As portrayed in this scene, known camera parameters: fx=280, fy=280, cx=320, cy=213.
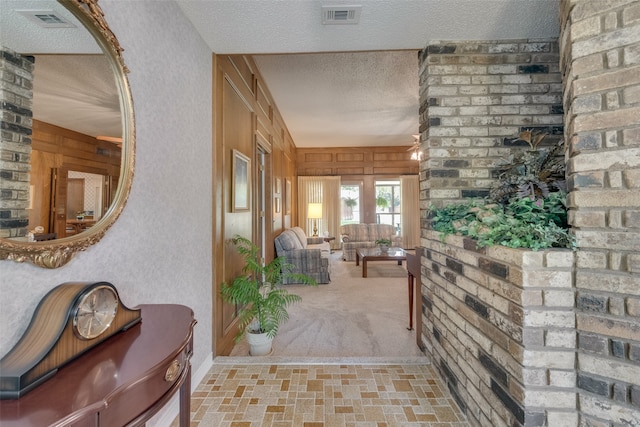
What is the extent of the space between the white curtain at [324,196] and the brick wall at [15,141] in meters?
7.01

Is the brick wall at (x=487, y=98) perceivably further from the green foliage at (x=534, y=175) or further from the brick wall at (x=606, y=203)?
the brick wall at (x=606, y=203)

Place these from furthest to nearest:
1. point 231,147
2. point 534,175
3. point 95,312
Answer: point 231,147 < point 534,175 < point 95,312

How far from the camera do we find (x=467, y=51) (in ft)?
7.09

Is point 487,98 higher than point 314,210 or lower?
higher

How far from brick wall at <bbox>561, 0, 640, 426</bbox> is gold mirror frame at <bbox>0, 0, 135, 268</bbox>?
6.05ft

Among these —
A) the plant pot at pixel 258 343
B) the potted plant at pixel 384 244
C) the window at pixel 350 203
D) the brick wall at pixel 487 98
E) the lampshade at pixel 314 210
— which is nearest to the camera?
the brick wall at pixel 487 98

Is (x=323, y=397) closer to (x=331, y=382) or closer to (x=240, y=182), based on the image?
(x=331, y=382)

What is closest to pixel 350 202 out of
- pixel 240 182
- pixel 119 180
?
pixel 240 182

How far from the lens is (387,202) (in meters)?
8.15

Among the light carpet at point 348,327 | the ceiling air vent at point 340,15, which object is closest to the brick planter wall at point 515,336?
the light carpet at point 348,327

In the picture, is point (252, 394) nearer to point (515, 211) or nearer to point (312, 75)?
point (515, 211)

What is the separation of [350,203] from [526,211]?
22.1ft

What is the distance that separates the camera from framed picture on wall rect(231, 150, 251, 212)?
2.57 metres

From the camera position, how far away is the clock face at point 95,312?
845 millimetres
